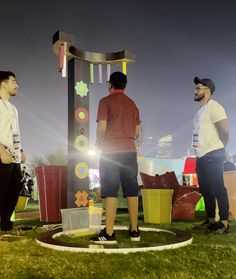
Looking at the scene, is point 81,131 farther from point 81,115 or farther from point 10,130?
point 10,130

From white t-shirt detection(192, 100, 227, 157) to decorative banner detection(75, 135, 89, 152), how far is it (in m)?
1.59

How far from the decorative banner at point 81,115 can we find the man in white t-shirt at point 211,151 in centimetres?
162

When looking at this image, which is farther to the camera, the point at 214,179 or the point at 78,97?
the point at 78,97

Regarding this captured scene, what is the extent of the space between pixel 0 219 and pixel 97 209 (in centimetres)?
116

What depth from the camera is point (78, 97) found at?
5207 millimetres

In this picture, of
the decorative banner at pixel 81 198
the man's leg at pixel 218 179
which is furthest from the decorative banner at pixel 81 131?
the man's leg at pixel 218 179

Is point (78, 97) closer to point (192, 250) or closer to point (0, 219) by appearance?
point (0, 219)

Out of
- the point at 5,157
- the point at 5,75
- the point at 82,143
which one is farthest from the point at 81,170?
the point at 5,75

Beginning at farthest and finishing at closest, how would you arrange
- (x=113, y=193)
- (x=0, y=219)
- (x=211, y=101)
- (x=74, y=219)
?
(x=211, y=101)
(x=0, y=219)
(x=74, y=219)
(x=113, y=193)

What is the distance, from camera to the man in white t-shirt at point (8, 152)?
383cm

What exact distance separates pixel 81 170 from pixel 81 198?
397 millimetres

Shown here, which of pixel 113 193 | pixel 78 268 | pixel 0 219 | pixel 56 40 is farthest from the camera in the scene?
pixel 56 40

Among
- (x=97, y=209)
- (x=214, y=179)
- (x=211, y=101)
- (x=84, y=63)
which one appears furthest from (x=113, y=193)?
(x=84, y=63)

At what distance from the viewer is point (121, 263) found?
8.24ft
